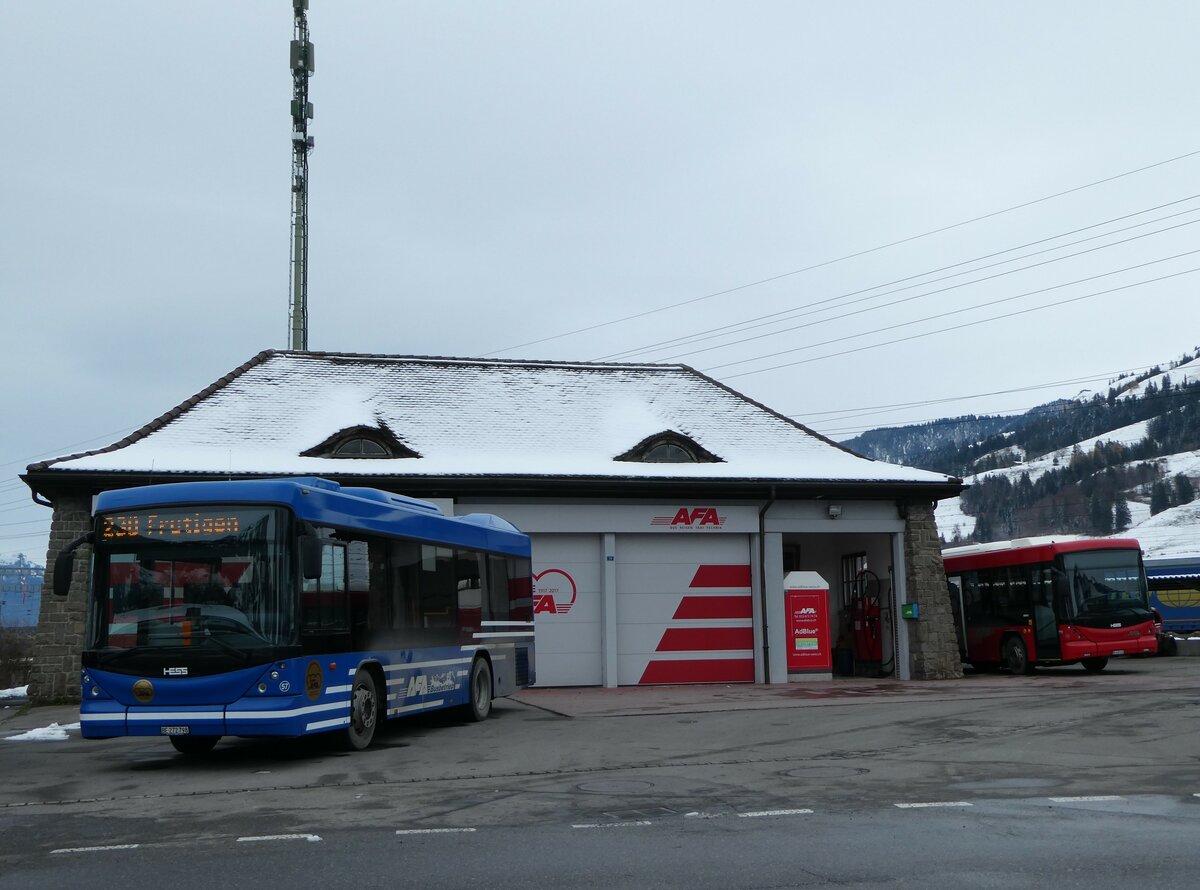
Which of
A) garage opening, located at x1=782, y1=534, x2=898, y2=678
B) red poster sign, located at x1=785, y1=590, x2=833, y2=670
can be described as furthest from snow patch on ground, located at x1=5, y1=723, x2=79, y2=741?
garage opening, located at x1=782, y1=534, x2=898, y2=678

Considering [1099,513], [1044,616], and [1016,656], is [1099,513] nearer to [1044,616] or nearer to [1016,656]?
[1016,656]

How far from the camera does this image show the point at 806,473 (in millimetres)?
25859

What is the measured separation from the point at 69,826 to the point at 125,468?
1377 cm

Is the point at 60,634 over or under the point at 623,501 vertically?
under

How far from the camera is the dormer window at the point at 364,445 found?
2438 centimetres

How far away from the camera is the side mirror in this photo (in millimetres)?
12328

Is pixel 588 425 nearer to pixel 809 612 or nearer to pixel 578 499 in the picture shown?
pixel 578 499

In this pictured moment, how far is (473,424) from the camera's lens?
2695 cm

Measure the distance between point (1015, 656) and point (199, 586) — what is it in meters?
21.0

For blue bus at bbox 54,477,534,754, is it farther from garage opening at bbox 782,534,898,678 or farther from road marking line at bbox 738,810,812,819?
garage opening at bbox 782,534,898,678

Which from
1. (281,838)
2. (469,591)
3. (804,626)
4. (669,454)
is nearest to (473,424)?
(669,454)

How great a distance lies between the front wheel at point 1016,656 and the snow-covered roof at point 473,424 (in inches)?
174

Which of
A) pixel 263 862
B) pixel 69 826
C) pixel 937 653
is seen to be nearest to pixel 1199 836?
pixel 263 862

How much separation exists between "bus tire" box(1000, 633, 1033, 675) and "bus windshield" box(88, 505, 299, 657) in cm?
2019
